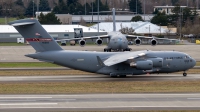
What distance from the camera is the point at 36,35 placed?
38.4 meters

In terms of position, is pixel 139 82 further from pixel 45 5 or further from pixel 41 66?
pixel 45 5

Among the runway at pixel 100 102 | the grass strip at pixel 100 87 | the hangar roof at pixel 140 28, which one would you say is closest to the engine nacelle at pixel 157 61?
the grass strip at pixel 100 87

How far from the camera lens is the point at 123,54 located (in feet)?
132

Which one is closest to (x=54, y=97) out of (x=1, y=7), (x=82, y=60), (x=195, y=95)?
(x=195, y=95)

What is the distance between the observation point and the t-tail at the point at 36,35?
38.2 meters

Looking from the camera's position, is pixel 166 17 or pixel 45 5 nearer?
pixel 166 17

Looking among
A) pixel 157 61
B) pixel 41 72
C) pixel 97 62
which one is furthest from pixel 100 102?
pixel 41 72

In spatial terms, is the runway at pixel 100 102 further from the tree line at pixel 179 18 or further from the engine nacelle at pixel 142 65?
the tree line at pixel 179 18

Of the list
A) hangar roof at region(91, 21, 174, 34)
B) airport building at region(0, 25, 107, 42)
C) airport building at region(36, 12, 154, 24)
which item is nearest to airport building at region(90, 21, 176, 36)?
hangar roof at region(91, 21, 174, 34)

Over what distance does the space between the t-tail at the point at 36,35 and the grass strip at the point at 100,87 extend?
4.10m

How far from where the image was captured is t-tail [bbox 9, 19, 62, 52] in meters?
38.2

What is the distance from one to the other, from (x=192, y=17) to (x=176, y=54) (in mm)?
96172

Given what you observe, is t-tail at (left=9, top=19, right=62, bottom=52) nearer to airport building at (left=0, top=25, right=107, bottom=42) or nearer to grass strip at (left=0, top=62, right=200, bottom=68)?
grass strip at (left=0, top=62, right=200, bottom=68)

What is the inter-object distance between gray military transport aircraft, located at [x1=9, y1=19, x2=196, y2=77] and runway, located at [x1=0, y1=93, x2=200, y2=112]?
9.17 meters
